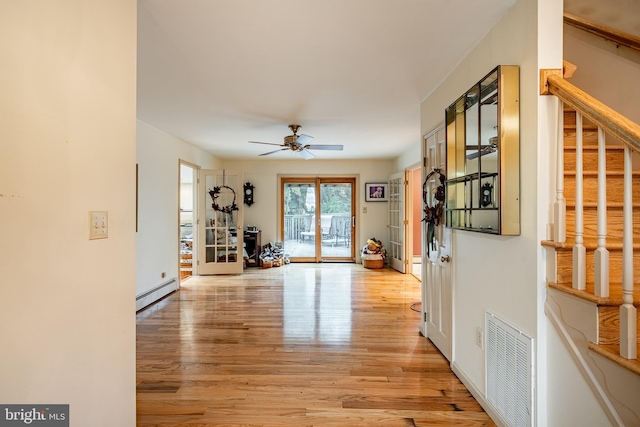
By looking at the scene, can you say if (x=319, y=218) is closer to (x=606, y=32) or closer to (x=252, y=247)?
(x=252, y=247)

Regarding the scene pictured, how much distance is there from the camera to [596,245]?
1.38m

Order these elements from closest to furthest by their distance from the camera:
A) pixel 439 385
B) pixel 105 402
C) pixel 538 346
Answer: pixel 105 402 < pixel 538 346 < pixel 439 385

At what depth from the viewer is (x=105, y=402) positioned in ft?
4.50

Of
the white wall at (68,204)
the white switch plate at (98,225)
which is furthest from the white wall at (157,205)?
the white switch plate at (98,225)

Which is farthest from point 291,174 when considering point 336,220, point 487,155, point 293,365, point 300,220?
point 487,155

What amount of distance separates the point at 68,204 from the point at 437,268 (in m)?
2.73

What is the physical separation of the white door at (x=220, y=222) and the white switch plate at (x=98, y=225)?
456cm

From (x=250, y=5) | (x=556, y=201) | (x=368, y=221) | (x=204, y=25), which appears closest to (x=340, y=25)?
(x=250, y=5)

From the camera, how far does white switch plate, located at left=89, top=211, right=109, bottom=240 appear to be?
130 centimetres

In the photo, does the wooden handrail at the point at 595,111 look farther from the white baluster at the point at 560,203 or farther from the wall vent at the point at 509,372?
the wall vent at the point at 509,372

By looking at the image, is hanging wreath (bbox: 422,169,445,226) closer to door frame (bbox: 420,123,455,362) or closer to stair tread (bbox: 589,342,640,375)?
door frame (bbox: 420,123,455,362)

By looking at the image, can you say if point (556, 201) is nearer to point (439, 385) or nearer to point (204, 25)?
point (439, 385)

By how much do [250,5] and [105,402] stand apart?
2149 millimetres

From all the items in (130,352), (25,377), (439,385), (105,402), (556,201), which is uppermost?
(556,201)
